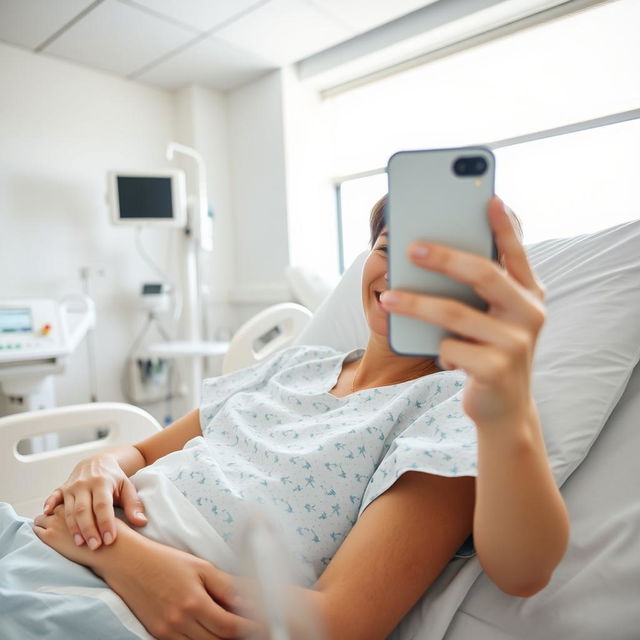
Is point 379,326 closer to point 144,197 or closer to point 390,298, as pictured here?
point 390,298

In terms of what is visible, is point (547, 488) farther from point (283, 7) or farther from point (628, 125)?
point (283, 7)

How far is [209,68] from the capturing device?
2.86m

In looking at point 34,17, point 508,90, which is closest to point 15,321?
Result: point 34,17

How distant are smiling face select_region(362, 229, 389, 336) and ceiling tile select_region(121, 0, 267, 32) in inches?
71.2

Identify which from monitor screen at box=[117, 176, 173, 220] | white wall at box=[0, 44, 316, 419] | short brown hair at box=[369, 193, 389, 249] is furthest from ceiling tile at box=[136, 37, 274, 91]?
short brown hair at box=[369, 193, 389, 249]

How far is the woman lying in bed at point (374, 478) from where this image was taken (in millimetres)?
411

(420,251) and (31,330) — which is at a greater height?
(420,251)

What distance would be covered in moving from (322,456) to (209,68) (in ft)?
8.73

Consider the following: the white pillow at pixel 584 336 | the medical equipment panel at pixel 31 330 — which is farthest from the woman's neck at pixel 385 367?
the medical equipment panel at pixel 31 330

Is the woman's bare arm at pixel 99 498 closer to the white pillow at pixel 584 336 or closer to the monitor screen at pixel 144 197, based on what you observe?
the white pillow at pixel 584 336

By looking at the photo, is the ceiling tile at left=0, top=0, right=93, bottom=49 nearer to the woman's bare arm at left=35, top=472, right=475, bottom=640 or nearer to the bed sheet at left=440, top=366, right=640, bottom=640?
the woman's bare arm at left=35, top=472, right=475, bottom=640

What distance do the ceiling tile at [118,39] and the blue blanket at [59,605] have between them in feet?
7.50

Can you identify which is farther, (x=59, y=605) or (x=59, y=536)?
(x=59, y=536)

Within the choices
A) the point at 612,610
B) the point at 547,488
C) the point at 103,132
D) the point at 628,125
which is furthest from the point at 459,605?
the point at 103,132
